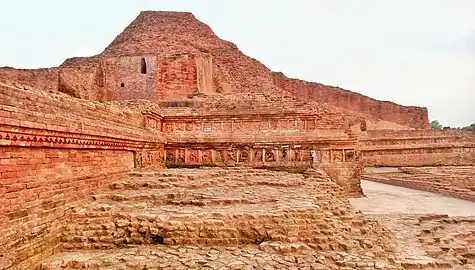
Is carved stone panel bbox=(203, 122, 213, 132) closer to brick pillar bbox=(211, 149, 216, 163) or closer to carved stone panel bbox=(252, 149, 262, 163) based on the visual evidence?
brick pillar bbox=(211, 149, 216, 163)

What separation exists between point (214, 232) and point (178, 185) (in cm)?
212

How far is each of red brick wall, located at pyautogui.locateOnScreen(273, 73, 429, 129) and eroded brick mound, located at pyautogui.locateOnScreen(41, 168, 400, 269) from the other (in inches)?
1191

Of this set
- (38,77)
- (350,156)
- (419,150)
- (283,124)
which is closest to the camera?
(350,156)

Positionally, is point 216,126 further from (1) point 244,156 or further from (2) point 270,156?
(2) point 270,156

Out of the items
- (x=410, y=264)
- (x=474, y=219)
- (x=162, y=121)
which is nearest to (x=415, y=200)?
(x=474, y=219)

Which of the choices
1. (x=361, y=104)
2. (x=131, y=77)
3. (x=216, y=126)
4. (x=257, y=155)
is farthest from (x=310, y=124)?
(x=361, y=104)

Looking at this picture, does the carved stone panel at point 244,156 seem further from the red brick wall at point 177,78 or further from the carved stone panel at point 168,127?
the red brick wall at point 177,78

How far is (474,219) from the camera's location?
7.39m

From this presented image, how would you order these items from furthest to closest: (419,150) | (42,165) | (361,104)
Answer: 1. (361,104)
2. (419,150)
3. (42,165)

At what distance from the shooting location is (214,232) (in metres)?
4.69

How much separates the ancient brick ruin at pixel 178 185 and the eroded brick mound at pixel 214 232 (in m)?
0.02

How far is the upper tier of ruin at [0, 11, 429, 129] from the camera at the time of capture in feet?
39.8

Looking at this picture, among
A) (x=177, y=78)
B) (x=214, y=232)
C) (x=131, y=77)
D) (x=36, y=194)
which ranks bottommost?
(x=214, y=232)

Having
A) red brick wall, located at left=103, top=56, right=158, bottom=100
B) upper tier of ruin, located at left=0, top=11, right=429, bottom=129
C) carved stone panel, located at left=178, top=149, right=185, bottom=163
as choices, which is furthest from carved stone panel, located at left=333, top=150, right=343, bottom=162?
red brick wall, located at left=103, top=56, right=158, bottom=100
